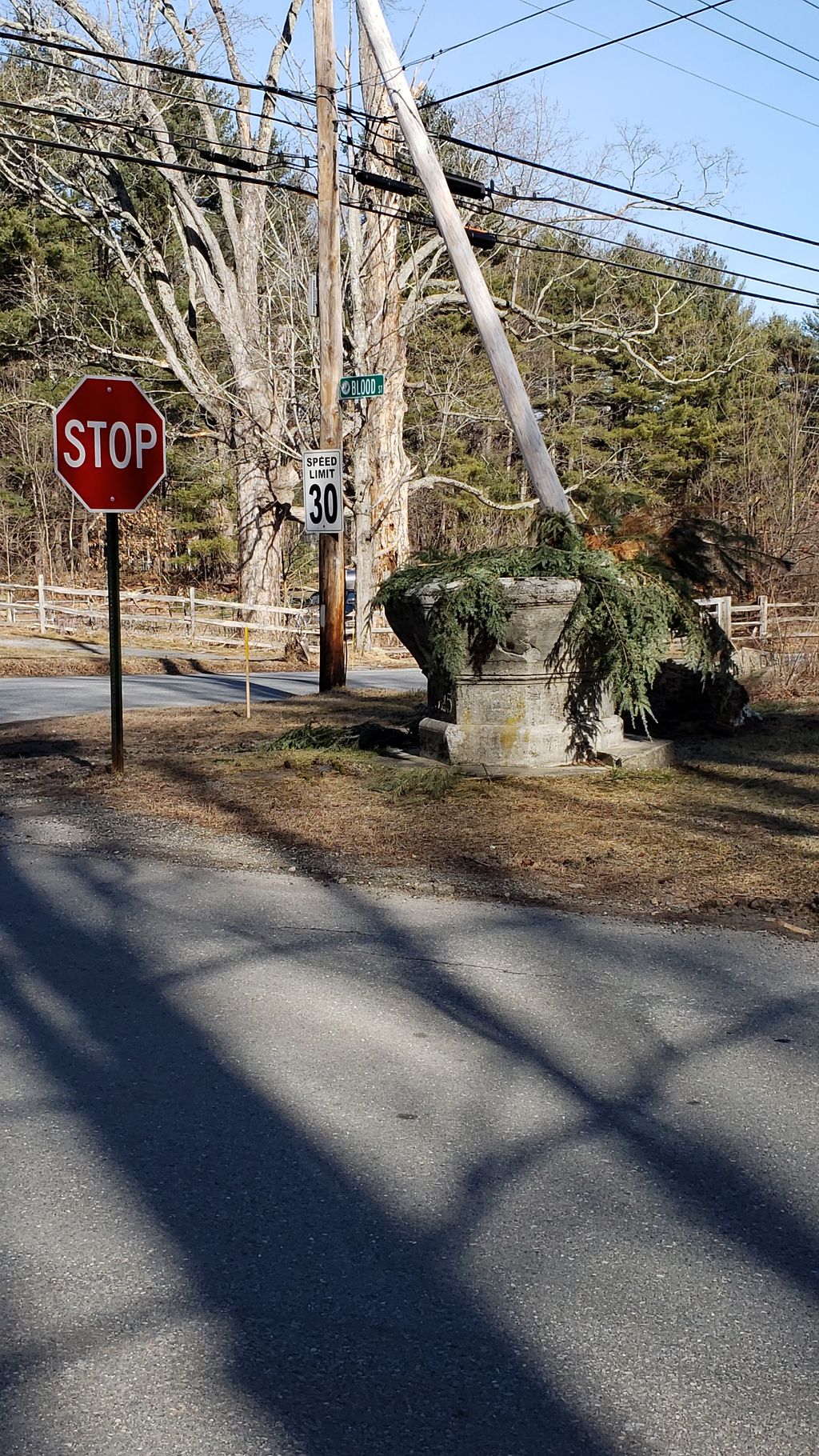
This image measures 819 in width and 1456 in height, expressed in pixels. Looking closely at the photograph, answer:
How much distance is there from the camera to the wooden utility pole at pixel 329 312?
15.1 meters

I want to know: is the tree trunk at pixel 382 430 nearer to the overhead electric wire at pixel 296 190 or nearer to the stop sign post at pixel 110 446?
the overhead electric wire at pixel 296 190

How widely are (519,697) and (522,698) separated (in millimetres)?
27

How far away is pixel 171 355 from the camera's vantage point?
27984 mm

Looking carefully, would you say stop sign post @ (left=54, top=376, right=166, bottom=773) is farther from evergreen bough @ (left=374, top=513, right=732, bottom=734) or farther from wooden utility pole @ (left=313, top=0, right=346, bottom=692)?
wooden utility pole @ (left=313, top=0, right=346, bottom=692)

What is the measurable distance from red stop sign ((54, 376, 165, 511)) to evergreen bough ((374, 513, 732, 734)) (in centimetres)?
193

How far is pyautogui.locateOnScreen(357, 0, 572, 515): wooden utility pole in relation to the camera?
33.6ft

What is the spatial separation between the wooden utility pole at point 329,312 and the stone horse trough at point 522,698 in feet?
20.3

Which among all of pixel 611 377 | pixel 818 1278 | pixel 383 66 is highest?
pixel 611 377

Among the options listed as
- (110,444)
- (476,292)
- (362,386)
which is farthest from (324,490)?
(110,444)

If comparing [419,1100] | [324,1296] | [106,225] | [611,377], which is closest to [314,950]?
[419,1100]

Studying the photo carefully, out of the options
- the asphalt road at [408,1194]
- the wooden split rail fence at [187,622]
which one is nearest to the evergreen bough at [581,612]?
the asphalt road at [408,1194]

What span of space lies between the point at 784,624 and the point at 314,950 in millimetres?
15028

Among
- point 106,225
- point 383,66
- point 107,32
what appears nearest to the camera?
point 383,66

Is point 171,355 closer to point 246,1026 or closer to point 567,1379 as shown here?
point 246,1026
